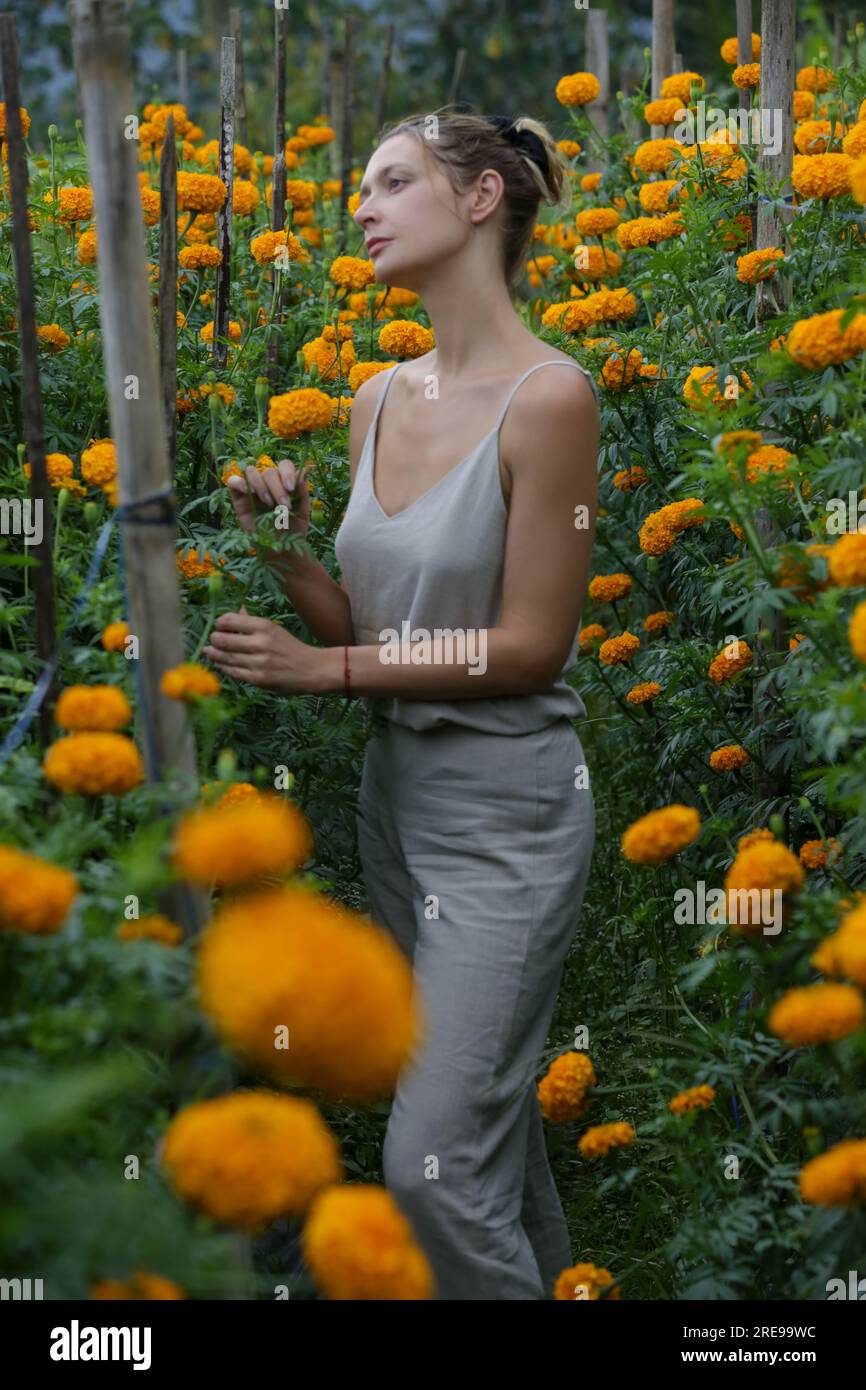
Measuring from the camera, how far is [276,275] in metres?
3.26

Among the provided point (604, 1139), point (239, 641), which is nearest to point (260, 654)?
point (239, 641)

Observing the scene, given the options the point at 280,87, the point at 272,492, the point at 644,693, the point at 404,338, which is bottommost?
the point at 644,693

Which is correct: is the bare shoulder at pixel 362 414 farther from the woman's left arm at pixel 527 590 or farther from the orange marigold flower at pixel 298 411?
the woman's left arm at pixel 527 590

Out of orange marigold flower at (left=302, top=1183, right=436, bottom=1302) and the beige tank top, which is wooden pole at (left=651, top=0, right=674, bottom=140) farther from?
orange marigold flower at (left=302, top=1183, right=436, bottom=1302)

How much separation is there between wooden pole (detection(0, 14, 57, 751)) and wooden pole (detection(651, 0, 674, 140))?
2.74m

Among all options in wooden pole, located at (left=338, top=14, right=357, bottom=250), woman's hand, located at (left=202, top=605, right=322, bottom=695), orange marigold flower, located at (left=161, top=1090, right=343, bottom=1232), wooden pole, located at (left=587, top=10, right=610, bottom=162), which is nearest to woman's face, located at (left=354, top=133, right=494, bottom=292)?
woman's hand, located at (left=202, top=605, right=322, bottom=695)

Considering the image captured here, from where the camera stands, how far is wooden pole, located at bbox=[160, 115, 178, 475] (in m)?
2.41

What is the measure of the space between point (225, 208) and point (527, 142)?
793 millimetres

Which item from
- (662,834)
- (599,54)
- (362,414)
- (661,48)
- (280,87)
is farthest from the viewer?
(599,54)

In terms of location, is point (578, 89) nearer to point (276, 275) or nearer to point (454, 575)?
point (276, 275)

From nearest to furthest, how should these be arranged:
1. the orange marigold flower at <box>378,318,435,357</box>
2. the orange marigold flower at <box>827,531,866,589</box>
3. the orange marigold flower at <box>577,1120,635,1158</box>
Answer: the orange marigold flower at <box>827,531,866,589</box> → the orange marigold flower at <box>577,1120,635,1158</box> → the orange marigold flower at <box>378,318,435,357</box>

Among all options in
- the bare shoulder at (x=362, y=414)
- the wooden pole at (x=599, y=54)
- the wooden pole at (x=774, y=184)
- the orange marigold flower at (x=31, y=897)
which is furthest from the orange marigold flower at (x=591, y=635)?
the wooden pole at (x=599, y=54)
